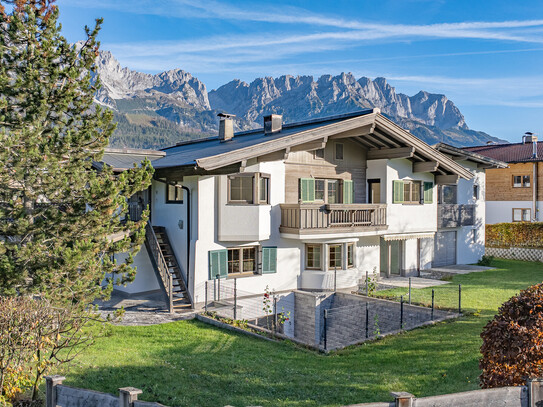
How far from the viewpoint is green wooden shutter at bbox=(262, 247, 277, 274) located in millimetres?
19469

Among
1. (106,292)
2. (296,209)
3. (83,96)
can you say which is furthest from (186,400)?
(296,209)

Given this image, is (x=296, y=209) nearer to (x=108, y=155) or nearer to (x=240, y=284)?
(x=240, y=284)

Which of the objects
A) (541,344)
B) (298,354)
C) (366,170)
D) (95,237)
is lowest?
(298,354)

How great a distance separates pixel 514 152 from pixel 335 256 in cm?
2905

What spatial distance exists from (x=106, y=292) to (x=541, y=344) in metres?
9.35

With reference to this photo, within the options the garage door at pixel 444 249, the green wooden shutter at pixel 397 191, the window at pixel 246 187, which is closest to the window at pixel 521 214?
the garage door at pixel 444 249

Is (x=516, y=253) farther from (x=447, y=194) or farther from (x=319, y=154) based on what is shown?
(x=319, y=154)

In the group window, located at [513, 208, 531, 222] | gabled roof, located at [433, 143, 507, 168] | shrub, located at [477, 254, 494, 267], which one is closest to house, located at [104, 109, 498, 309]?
gabled roof, located at [433, 143, 507, 168]

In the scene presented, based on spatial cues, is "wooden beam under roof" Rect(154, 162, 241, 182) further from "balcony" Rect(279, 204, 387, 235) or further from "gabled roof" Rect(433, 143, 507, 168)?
"gabled roof" Rect(433, 143, 507, 168)

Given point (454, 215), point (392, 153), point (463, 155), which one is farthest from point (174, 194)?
point (463, 155)

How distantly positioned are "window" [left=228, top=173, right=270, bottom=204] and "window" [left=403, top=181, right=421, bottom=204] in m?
8.28

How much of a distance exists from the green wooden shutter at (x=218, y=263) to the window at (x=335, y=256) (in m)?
4.96

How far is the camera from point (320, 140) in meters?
20.3

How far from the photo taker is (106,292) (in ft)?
39.4
